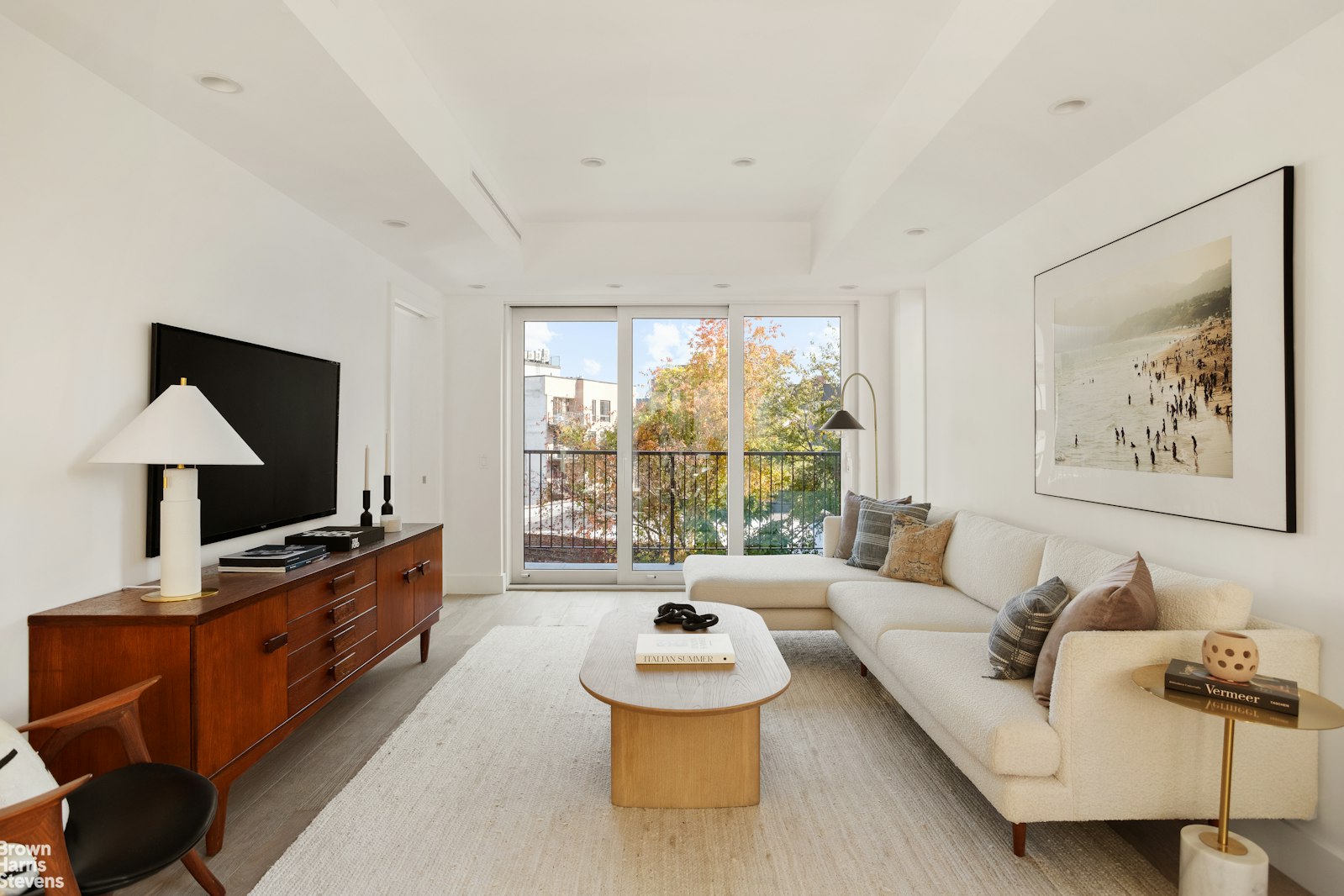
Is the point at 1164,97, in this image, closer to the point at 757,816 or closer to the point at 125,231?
the point at 757,816

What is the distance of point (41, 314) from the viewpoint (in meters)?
2.08

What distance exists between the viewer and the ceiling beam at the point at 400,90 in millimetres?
2139

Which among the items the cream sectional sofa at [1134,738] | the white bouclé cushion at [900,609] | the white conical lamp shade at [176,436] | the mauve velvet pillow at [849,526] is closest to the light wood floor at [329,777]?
the cream sectional sofa at [1134,738]

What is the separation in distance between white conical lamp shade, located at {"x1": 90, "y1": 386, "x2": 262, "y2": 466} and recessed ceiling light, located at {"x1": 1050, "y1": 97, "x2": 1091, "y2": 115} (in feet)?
9.67

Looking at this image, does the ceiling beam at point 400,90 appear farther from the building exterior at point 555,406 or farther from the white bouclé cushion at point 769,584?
the white bouclé cushion at point 769,584

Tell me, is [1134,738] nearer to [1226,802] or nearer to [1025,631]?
[1226,802]

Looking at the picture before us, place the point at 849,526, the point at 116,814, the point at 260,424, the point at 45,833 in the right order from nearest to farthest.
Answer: the point at 45,833 → the point at 116,814 → the point at 260,424 → the point at 849,526

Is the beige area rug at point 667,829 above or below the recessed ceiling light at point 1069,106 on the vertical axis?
below

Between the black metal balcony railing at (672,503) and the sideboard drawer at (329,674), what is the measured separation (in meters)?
2.78

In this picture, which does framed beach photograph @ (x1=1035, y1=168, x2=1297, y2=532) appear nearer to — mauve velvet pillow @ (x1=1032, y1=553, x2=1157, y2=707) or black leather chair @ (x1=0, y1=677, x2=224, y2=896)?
mauve velvet pillow @ (x1=1032, y1=553, x2=1157, y2=707)

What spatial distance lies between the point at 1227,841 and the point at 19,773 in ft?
9.06

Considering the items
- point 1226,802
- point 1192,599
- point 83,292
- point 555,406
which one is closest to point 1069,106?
point 1192,599

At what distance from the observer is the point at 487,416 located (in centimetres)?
575

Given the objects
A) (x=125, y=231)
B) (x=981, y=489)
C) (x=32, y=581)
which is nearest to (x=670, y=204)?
(x=981, y=489)
